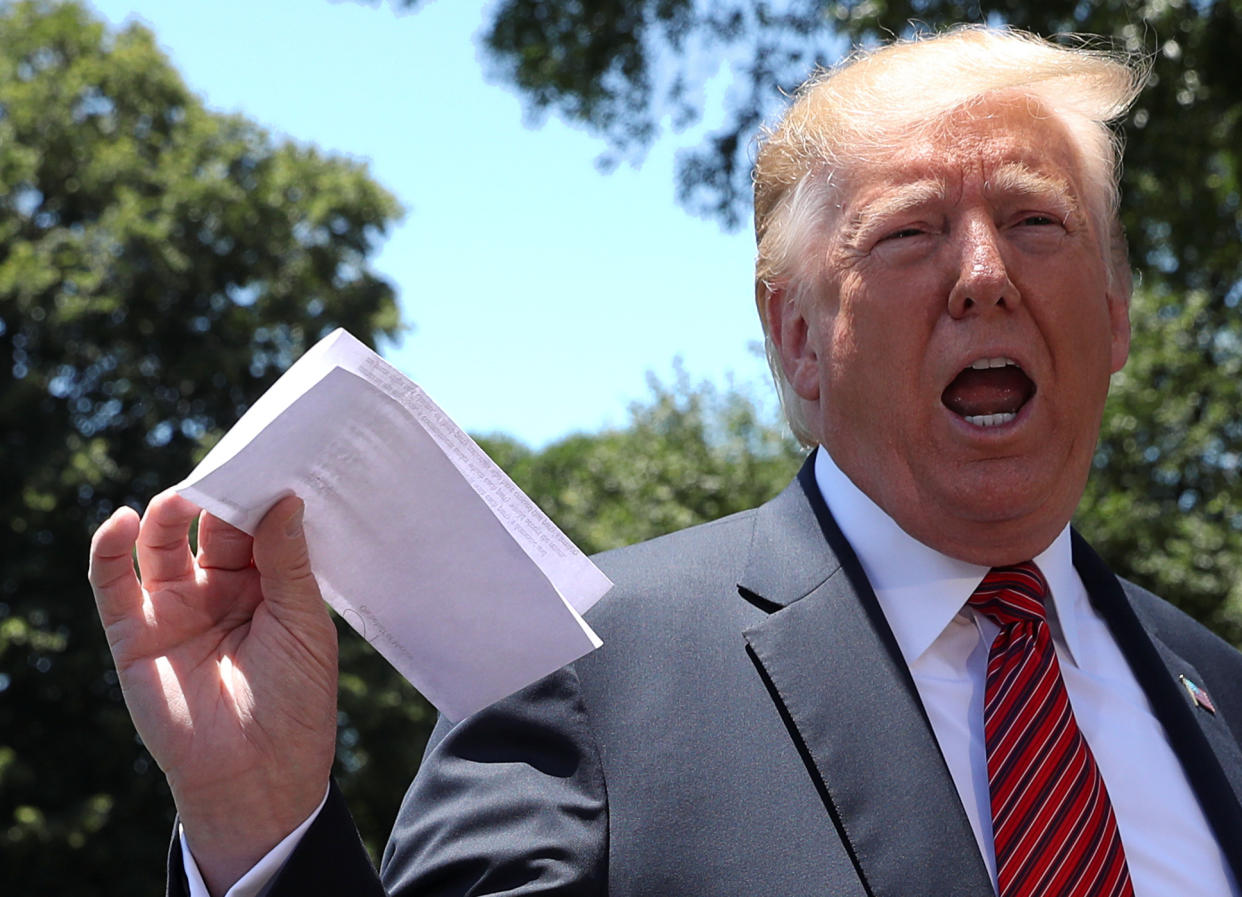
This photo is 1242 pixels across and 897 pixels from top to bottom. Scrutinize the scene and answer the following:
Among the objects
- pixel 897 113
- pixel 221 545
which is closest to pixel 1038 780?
pixel 897 113

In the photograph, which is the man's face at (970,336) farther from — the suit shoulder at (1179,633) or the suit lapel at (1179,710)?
the suit shoulder at (1179,633)

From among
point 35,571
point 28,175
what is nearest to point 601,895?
point 35,571

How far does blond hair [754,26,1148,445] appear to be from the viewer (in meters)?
2.42

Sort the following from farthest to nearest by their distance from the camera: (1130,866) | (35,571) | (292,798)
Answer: (35,571), (1130,866), (292,798)

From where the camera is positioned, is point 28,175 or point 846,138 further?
point 28,175

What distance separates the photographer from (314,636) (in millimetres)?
1778

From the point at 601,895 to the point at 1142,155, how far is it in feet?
25.6

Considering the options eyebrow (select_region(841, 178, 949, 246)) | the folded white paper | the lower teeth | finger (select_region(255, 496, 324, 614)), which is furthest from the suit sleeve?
eyebrow (select_region(841, 178, 949, 246))

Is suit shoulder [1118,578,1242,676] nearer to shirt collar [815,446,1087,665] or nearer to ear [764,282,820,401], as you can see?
shirt collar [815,446,1087,665]

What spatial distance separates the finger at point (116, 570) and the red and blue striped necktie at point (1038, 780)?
1.26 m

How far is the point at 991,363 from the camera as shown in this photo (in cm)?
232

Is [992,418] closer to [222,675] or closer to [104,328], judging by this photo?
[222,675]

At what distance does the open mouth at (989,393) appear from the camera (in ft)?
7.66

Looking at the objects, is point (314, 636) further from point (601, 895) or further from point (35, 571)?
point (35, 571)
